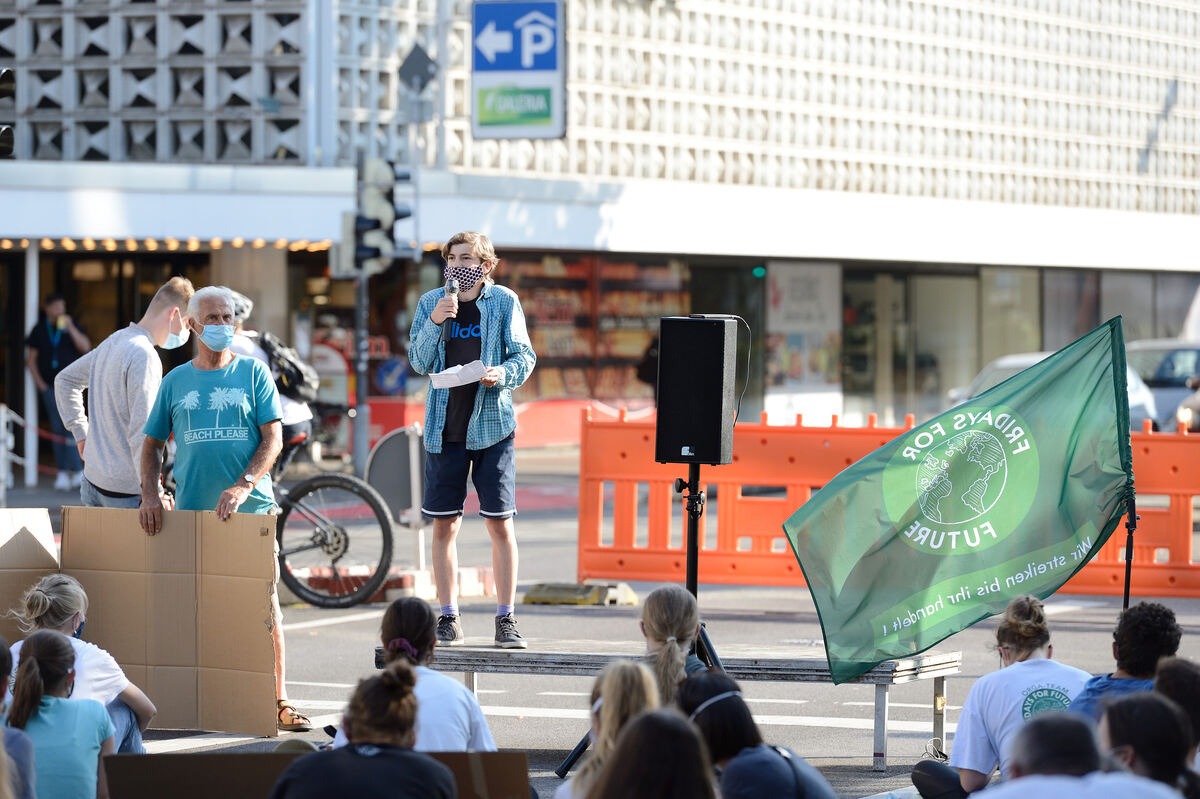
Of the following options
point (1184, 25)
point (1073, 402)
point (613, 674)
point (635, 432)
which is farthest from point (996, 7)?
point (613, 674)

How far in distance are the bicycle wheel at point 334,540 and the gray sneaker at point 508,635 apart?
11.2 ft

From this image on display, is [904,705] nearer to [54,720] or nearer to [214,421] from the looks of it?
[214,421]

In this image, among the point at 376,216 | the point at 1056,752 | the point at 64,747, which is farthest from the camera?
the point at 376,216

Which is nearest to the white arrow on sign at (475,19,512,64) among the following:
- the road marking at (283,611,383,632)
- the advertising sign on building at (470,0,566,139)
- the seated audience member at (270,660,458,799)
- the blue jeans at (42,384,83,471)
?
the advertising sign on building at (470,0,566,139)

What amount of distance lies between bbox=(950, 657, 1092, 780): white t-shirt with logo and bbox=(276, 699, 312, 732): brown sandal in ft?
10.1

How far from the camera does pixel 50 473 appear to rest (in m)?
21.0

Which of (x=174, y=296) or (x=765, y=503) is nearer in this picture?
(x=174, y=296)

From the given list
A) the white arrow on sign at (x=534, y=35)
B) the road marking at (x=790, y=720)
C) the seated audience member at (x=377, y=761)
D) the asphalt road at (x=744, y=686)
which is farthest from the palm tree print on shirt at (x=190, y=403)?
the white arrow on sign at (x=534, y=35)

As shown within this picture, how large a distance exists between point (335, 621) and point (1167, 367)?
49.0ft

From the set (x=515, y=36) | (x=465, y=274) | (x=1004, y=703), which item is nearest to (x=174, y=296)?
(x=465, y=274)

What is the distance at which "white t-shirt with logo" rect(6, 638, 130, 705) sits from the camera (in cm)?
584

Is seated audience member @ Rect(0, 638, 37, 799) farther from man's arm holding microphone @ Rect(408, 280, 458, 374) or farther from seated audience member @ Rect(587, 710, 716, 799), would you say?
man's arm holding microphone @ Rect(408, 280, 458, 374)

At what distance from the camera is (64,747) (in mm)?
5273

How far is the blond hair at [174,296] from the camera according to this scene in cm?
830
